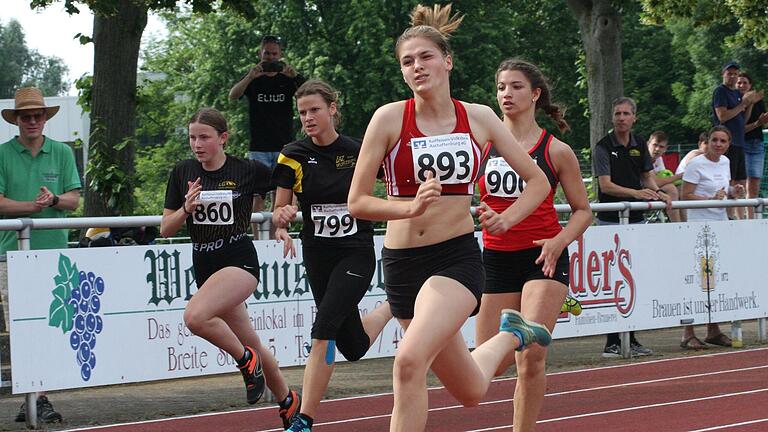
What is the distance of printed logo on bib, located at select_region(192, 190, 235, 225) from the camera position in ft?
28.9

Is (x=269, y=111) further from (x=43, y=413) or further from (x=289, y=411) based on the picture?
(x=289, y=411)

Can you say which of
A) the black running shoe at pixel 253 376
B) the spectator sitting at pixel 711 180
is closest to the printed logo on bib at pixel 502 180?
the black running shoe at pixel 253 376

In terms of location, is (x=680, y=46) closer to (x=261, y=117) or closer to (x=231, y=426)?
(x=261, y=117)

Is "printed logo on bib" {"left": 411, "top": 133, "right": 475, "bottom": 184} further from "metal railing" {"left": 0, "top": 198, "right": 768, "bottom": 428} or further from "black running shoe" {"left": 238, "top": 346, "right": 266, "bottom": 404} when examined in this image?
"metal railing" {"left": 0, "top": 198, "right": 768, "bottom": 428}

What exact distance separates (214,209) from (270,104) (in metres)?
5.06

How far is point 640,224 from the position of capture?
13445mm

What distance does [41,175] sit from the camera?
9977 millimetres

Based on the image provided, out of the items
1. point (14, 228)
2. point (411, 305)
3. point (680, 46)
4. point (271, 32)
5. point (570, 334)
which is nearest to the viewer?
point (411, 305)

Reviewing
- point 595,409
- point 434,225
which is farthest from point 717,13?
point 434,225

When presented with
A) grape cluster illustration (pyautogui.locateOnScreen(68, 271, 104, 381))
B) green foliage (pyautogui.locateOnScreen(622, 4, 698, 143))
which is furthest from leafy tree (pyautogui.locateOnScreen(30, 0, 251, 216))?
green foliage (pyautogui.locateOnScreen(622, 4, 698, 143))

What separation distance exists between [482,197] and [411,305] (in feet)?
5.05

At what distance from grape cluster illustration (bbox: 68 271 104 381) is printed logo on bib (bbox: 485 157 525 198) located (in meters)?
3.38

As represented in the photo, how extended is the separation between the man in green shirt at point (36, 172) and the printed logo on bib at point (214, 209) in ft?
4.74

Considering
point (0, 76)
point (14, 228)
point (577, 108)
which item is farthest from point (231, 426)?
point (0, 76)
